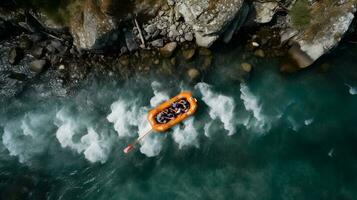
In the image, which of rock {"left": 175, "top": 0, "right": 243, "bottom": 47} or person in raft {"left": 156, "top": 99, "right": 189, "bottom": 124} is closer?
rock {"left": 175, "top": 0, "right": 243, "bottom": 47}

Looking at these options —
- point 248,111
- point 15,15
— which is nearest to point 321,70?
point 248,111

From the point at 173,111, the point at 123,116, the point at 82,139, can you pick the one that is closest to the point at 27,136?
the point at 82,139

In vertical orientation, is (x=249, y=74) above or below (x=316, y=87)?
above

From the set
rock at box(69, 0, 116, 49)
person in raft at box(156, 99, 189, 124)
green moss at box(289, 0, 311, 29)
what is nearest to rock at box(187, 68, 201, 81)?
person in raft at box(156, 99, 189, 124)

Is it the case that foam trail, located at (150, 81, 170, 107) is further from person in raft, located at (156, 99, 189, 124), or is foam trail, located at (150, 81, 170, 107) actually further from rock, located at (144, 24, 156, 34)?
rock, located at (144, 24, 156, 34)

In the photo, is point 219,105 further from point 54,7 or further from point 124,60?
point 54,7

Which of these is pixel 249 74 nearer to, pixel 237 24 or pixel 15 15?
pixel 237 24
